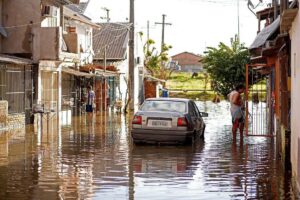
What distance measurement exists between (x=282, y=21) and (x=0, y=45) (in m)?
20.5

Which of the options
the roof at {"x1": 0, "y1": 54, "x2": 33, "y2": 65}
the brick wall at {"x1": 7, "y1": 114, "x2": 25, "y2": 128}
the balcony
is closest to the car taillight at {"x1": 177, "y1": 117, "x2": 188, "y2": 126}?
the roof at {"x1": 0, "y1": 54, "x2": 33, "y2": 65}

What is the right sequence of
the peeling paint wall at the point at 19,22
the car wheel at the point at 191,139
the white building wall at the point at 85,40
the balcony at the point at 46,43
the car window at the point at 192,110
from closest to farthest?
the car wheel at the point at 191,139
the car window at the point at 192,110
the balcony at the point at 46,43
the peeling paint wall at the point at 19,22
the white building wall at the point at 85,40

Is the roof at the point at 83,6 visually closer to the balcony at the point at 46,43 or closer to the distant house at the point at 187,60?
the balcony at the point at 46,43

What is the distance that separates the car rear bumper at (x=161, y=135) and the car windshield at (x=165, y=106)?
2.59 ft

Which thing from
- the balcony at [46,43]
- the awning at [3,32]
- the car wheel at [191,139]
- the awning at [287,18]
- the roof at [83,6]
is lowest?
the car wheel at [191,139]

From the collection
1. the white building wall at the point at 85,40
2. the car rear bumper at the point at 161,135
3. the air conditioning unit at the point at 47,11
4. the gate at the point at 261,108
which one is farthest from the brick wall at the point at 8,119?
the white building wall at the point at 85,40

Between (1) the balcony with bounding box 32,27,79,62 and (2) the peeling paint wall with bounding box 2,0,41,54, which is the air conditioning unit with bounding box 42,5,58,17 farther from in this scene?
(1) the balcony with bounding box 32,27,79,62

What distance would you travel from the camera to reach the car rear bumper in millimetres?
18641

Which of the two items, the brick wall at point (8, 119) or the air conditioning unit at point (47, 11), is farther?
the air conditioning unit at point (47, 11)

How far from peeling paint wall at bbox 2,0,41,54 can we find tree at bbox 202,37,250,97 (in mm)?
16176

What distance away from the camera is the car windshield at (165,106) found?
1928 cm

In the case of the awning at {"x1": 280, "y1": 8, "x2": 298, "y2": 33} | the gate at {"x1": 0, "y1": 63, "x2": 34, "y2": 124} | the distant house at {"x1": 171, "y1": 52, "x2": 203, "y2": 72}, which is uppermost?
the distant house at {"x1": 171, "y1": 52, "x2": 203, "y2": 72}

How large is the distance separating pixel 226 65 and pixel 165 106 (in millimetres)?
24237

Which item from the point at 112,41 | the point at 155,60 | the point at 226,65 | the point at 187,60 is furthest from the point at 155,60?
the point at 187,60
